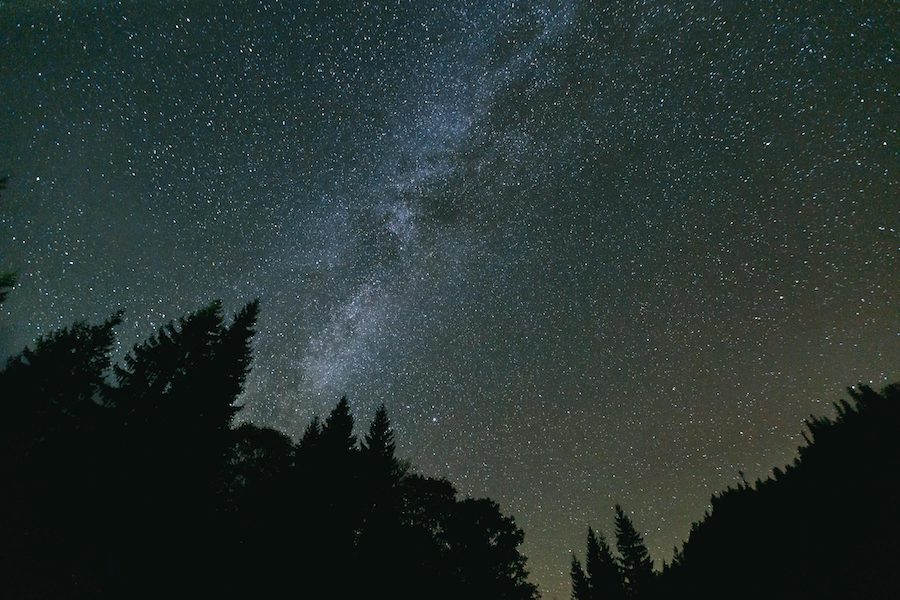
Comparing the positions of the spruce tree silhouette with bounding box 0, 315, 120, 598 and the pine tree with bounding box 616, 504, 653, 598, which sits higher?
the pine tree with bounding box 616, 504, 653, 598

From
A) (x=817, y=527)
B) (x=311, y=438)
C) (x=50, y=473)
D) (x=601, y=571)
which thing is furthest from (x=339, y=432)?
(x=601, y=571)

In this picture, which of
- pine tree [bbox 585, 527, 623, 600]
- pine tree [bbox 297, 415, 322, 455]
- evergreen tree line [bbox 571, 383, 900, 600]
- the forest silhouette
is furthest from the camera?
pine tree [bbox 585, 527, 623, 600]

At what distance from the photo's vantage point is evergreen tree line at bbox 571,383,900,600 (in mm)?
11484

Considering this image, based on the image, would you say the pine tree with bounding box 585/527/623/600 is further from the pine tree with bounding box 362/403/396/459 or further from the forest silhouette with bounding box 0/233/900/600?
the pine tree with bounding box 362/403/396/459

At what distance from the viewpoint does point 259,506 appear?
21.9 meters

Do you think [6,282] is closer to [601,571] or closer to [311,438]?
[311,438]

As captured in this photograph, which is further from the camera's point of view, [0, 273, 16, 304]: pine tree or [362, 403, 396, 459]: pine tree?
[362, 403, 396, 459]: pine tree

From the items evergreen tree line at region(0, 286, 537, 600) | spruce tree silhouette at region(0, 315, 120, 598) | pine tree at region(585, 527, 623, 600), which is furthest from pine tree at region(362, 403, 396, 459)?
pine tree at region(585, 527, 623, 600)

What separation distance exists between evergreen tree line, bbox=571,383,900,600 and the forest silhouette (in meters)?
0.06

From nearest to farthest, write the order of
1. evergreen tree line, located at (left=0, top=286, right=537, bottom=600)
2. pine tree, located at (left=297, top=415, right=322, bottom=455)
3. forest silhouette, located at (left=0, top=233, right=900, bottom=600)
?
forest silhouette, located at (left=0, top=233, right=900, bottom=600) → evergreen tree line, located at (left=0, top=286, right=537, bottom=600) → pine tree, located at (left=297, top=415, right=322, bottom=455)

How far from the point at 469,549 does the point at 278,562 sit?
13.8 m

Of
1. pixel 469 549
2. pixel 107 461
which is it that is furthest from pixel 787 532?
pixel 107 461

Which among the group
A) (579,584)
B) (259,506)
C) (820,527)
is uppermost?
(579,584)

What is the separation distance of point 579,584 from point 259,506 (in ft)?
136
